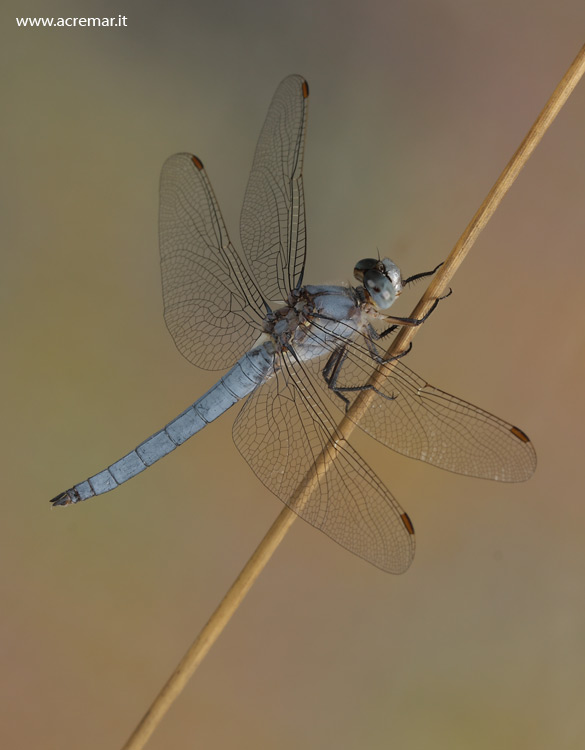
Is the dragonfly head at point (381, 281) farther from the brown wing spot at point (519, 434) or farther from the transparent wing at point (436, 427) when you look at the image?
the brown wing spot at point (519, 434)

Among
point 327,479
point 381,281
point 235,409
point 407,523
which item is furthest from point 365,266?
point 235,409

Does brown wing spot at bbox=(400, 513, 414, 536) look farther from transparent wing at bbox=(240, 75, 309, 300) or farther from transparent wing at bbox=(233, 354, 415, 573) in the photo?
transparent wing at bbox=(240, 75, 309, 300)

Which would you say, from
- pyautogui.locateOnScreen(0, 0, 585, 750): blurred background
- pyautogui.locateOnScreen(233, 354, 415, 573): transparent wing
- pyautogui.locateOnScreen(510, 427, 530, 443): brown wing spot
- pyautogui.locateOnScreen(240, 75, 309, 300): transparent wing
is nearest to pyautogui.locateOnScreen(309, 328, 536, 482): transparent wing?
pyautogui.locateOnScreen(510, 427, 530, 443): brown wing spot

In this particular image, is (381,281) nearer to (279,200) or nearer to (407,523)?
(279,200)

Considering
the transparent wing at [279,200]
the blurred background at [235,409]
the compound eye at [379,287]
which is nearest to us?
the compound eye at [379,287]

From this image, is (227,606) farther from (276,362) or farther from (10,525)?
(10,525)

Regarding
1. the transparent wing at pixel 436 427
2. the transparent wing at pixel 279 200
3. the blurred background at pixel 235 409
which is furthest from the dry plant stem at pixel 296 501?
the blurred background at pixel 235 409
